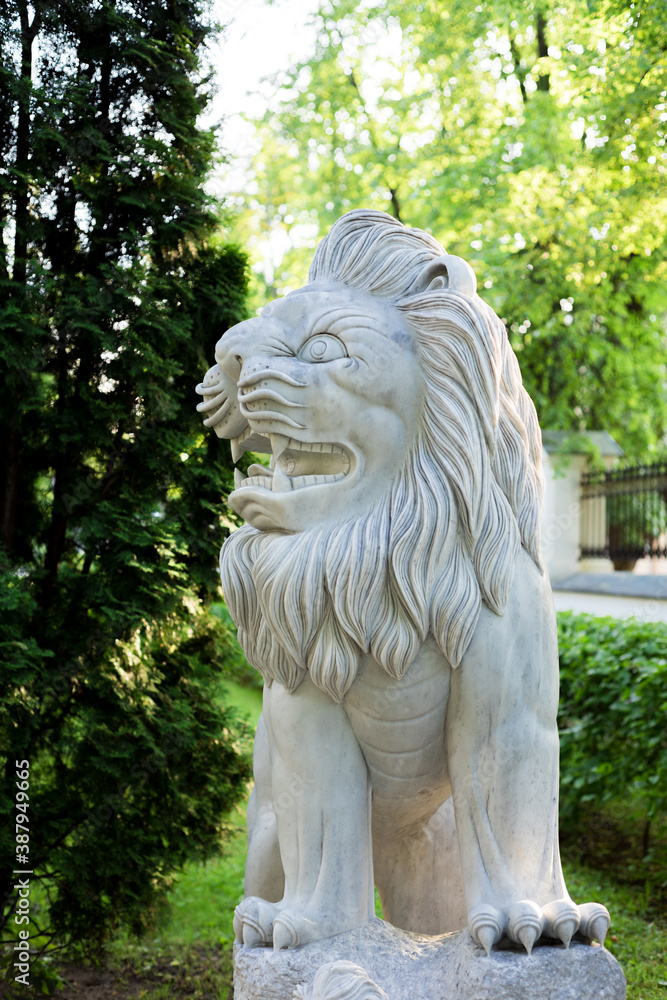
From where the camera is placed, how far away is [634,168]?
5.41 m

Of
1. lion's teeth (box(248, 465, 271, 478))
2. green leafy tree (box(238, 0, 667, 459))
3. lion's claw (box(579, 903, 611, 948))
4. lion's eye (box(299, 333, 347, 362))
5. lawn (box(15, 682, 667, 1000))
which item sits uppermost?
green leafy tree (box(238, 0, 667, 459))

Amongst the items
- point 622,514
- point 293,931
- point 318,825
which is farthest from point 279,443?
point 622,514

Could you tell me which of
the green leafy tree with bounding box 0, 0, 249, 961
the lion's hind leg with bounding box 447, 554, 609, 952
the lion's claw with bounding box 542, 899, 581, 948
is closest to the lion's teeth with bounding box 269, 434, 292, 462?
the lion's hind leg with bounding box 447, 554, 609, 952

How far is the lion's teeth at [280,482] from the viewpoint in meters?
1.80

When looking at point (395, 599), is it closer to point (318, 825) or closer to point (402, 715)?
point (402, 715)

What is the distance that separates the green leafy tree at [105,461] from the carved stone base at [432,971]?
1620 mm

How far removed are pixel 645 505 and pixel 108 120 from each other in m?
7.88

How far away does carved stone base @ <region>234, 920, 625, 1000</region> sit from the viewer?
1583 millimetres

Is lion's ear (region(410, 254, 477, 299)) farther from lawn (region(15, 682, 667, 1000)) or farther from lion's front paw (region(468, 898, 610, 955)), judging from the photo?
lawn (region(15, 682, 667, 1000))

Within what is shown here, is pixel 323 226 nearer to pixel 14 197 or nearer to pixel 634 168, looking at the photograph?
pixel 634 168

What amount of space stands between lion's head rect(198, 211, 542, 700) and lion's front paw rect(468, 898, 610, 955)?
1.55ft

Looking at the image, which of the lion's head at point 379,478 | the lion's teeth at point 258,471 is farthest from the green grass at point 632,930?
the lion's teeth at point 258,471

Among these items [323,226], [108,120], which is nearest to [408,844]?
[108,120]

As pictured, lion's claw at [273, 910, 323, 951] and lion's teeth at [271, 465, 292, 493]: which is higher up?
lion's teeth at [271, 465, 292, 493]
